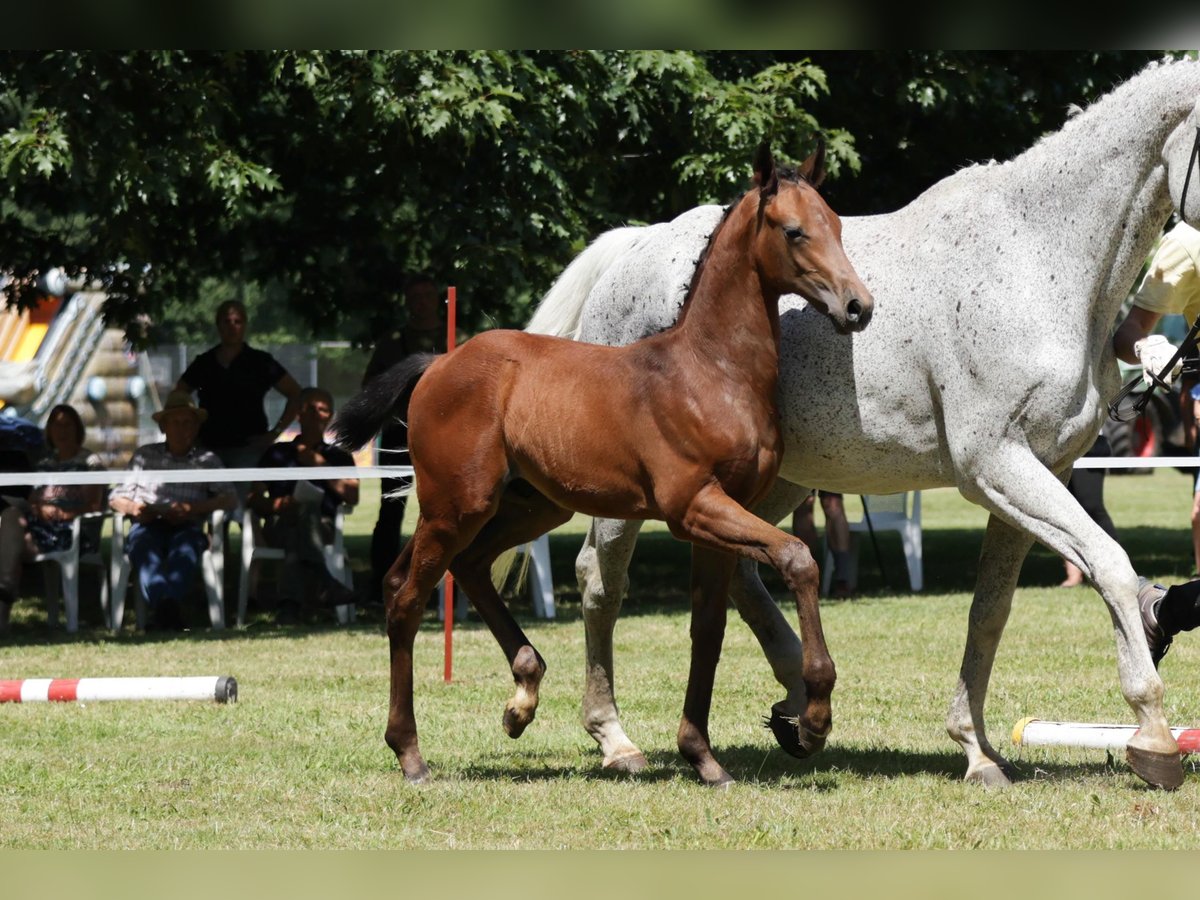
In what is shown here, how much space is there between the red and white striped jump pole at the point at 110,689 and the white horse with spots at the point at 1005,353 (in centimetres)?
253

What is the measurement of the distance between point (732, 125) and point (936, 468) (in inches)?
255

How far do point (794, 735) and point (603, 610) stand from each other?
1.09m

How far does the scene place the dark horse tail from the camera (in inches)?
240

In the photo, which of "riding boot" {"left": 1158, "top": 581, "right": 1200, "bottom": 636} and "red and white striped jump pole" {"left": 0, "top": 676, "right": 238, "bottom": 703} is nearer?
"riding boot" {"left": 1158, "top": 581, "right": 1200, "bottom": 636}

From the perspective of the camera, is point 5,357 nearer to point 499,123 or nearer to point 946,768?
point 499,123

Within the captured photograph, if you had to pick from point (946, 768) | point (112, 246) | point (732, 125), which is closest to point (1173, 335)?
point (732, 125)

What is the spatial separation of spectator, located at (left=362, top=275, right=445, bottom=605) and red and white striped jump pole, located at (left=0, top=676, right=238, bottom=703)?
12.0 feet

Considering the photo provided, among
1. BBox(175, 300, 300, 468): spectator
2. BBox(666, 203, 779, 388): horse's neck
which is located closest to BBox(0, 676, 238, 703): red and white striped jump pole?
BBox(666, 203, 779, 388): horse's neck

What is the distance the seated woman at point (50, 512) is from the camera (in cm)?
1159

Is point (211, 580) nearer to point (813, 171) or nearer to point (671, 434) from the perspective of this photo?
point (671, 434)

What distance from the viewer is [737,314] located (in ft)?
18.1

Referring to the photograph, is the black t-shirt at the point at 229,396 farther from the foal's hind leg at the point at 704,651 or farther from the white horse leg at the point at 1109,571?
the white horse leg at the point at 1109,571

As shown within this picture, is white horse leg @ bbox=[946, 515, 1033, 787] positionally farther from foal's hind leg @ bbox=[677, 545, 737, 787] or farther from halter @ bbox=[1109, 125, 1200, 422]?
foal's hind leg @ bbox=[677, 545, 737, 787]

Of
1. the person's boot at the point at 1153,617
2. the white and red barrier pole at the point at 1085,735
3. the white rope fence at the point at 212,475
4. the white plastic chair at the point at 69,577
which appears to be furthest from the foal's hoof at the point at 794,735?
the white plastic chair at the point at 69,577
